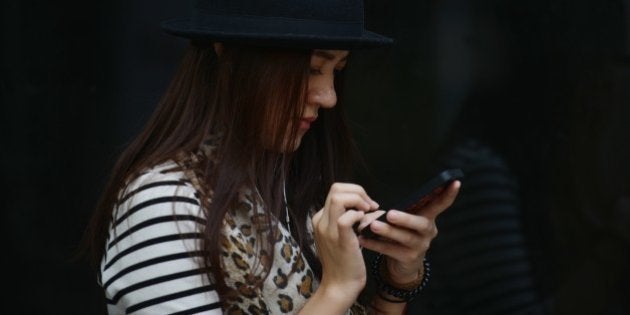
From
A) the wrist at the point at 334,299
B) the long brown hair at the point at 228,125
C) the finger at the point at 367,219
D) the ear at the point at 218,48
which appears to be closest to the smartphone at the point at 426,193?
the finger at the point at 367,219

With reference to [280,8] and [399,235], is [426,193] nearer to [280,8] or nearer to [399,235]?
[399,235]

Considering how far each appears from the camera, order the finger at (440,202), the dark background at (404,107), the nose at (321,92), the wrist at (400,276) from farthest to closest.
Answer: the dark background at (404,107), the wrist at (400,276), the nose at (321,92), the finger at (440,202)

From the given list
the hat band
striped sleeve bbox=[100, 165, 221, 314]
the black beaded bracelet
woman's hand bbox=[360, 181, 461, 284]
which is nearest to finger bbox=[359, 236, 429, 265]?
woman's hand bbox=[360, 181, 461, 284]

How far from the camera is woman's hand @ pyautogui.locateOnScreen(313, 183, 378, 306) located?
2178 mm

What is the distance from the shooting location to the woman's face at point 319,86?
7.84ft

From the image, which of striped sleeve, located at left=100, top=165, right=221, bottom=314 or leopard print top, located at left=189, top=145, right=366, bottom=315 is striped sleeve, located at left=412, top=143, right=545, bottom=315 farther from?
striped sleeve, located at left=100, top=165, right=221, bottom=314

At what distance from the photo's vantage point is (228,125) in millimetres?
2373

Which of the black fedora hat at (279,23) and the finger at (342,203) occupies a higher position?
the black fedora hat at (279,23)

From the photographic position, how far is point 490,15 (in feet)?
12.9

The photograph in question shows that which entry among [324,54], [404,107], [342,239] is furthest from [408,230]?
[404,107]

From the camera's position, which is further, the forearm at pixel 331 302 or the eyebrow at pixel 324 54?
the eyebrow at pixel 324 54

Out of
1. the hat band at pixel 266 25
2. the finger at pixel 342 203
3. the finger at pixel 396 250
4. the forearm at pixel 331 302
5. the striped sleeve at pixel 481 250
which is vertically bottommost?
the striped sleeve at pixel 481 250

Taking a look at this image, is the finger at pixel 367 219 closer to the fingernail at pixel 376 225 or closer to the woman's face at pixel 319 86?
the fingernail at pixel 376 225

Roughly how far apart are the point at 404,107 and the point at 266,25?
66.6 inches
